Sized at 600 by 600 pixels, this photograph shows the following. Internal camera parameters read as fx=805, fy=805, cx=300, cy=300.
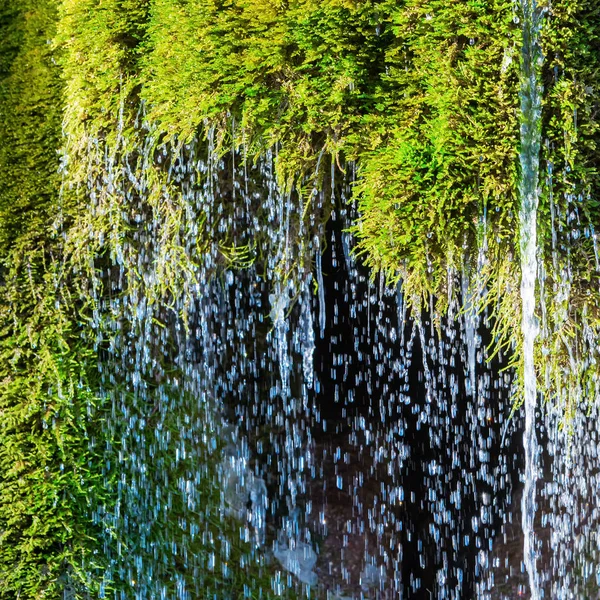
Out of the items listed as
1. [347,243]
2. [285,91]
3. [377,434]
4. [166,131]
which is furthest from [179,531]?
[285,91]

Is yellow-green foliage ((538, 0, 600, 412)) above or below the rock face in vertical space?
above

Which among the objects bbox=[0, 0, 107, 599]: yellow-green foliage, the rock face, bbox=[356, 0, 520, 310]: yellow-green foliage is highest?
bbox=[356, 0, 520, 310]: yellow-green foliage

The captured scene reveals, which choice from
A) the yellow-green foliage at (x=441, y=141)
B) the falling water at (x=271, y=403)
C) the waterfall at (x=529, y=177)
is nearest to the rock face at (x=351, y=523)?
the falling water at (x=271, y=403)

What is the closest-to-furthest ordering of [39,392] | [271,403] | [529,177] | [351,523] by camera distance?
[529,177] < [39,392] < [271,403] < [351,523]

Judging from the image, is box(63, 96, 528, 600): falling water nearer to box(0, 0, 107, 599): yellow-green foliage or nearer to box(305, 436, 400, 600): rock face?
box(305, 436, 400, 600): rock face

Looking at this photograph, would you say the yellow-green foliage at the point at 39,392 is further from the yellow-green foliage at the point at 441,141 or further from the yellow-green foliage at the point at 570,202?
the yellow-green foliage at the point at 570,202

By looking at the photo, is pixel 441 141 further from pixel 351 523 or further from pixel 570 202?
pixel 351 523

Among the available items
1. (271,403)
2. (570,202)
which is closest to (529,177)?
(570,202)

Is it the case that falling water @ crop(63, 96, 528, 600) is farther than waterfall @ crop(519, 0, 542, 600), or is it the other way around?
falling water @ crop(63, 96, 528, 600)

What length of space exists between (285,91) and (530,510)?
2.35 meters

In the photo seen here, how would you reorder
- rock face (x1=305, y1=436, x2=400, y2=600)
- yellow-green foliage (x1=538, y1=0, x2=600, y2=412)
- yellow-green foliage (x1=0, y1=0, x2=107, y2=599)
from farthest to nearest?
rock face (x1=305, y1=436, x2=400, y2=600) → yellow-green foliage (x1=0, y1=0, x2=107, y2=599) → yellow-green foliage (x1=538, y1=0, x2=600, y2=412)

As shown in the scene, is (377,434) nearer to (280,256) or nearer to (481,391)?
(481,391)

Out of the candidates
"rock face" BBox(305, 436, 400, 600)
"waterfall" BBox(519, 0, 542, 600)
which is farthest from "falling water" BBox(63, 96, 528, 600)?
"waterfall" BBox(519, 0, 542, 600)

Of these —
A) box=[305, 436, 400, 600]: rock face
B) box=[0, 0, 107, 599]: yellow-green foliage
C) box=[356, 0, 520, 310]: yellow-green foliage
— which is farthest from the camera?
box=[305, 436, 400, 600]: rock face
